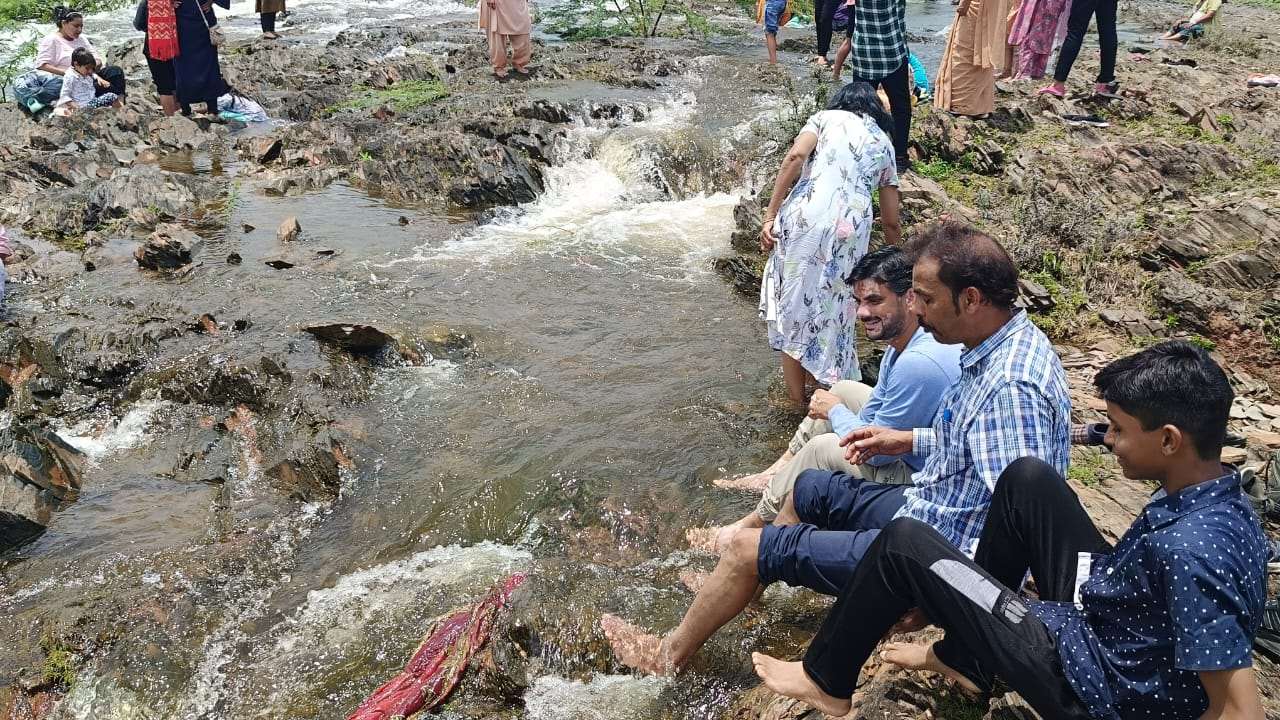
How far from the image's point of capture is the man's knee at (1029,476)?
2.71 meters

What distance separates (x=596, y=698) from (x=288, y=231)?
665cm

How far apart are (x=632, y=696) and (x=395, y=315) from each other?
4510 mm

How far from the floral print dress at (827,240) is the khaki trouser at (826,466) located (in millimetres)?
760

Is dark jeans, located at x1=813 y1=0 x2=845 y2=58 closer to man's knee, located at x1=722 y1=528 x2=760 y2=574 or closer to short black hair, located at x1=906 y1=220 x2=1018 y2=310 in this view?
→ short black hair, located at x1=906 y1=220 x2=1018 y2=310

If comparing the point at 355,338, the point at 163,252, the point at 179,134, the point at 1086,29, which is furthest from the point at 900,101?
the point at 179,134

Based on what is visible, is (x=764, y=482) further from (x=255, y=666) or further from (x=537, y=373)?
(x=255, y=666)

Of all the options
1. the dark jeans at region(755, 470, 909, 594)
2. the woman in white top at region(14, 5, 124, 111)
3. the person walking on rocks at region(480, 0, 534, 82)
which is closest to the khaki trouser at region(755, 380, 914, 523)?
the dark jeans at region(755, 470, 909, 594)

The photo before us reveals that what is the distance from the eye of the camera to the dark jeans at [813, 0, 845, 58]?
1261cm

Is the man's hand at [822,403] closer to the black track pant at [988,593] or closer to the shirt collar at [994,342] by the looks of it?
the shirt collar at [994,342]

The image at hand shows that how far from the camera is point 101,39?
59.5 feet

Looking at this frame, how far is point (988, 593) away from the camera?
2600 millimetres

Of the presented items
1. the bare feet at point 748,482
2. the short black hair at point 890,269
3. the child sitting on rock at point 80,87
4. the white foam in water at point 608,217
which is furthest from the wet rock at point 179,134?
the short black hair at point 890,269

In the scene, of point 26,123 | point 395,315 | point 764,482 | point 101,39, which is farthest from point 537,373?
point 101,39

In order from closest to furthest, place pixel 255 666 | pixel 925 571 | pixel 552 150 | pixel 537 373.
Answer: pixel 925 571 → pixel 255 666 → pixel 537 373 → pixel 552 150
